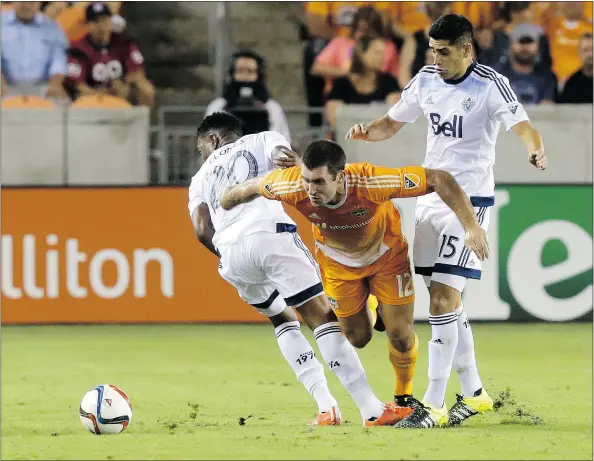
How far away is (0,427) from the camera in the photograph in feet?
24.8

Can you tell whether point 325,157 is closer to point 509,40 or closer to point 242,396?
point 242,396

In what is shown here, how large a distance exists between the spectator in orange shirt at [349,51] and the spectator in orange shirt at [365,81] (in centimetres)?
18

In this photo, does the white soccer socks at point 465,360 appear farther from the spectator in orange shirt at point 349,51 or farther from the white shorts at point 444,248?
the spectator in orange shirt at point 349,51

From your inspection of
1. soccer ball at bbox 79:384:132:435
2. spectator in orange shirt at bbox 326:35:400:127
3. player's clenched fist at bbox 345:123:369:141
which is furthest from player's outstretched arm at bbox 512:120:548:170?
spectator in orange shirt at bbox 326:35:400:127

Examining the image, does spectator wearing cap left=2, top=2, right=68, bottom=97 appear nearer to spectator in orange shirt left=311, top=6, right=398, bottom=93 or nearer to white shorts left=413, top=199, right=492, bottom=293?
spectator in orange shirt left=311, top=6, right=398, bottom=93

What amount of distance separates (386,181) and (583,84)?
835 centimetres

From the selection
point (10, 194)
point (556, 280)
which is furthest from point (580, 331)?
point (10, 194)

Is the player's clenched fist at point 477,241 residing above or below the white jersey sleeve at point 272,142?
below

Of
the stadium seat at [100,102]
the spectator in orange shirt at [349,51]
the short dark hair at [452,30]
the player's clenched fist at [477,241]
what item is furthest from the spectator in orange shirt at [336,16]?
the player's clenched fist at [477,241]

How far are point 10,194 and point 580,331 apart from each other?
6079 millimetres

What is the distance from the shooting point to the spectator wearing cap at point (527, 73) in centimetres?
1491

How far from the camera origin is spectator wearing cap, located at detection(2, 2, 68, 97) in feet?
48.3

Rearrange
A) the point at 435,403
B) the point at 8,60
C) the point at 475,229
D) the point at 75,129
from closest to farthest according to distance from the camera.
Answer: the point at 475,229 → the point at 435,403 → the point at 75,129 → the point at 8,60

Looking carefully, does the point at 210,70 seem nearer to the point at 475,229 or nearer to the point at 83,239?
the point at 83,239
